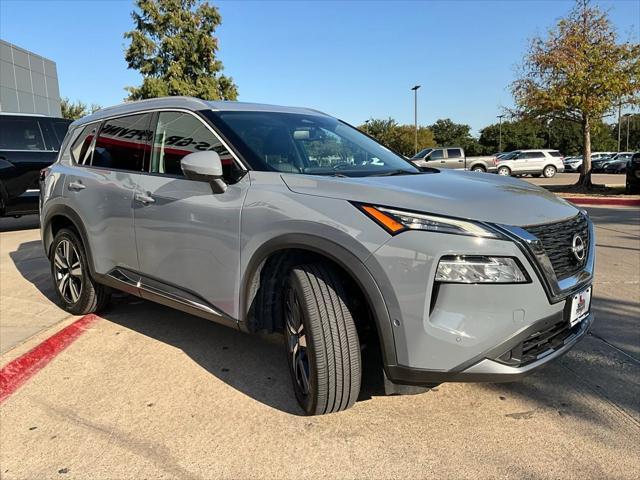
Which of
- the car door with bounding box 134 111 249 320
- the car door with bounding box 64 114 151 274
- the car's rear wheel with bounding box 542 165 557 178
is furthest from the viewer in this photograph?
the car's rear wheel with bounding box 542 165 557 178

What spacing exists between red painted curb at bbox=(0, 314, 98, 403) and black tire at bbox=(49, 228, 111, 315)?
191 mm

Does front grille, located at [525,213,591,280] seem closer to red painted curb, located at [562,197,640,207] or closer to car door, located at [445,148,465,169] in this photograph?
red painted curb, located at [562,197,640,207]

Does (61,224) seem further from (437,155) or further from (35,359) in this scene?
(437,155)

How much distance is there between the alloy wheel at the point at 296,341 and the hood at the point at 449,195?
0.58 metres

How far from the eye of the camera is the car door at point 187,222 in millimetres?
2938

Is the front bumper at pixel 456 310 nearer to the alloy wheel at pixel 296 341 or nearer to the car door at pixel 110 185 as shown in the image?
the alloy wheel at pixel 296 341

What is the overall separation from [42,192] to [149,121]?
6.09 ft

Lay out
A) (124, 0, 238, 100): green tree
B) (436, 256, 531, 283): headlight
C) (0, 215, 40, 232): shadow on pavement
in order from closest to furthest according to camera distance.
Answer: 1. (436, 256, 531, 283): headlight
2. (0, 215, 40, 232): shadow on pavement
3. (124, 0, 238, 100): green tree

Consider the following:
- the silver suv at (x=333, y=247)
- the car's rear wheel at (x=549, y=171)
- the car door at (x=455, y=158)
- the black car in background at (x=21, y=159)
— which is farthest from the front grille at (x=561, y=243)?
the car's rear wheel at (x=549, y=171)

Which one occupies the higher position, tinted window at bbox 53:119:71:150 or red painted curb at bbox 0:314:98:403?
tinted window at bbox 53:119:71:150

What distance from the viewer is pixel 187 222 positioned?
124 inches

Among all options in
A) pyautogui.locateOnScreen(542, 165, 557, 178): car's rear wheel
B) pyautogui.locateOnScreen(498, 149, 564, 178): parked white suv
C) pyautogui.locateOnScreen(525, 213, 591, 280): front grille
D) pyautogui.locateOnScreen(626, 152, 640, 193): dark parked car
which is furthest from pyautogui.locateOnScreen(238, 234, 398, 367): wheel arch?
pyautogui.locateOnScreen(542, 165, 557, 178): car's rear wheel

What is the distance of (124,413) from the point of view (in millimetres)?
2850

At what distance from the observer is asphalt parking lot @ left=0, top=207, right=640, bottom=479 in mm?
2352
